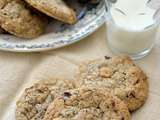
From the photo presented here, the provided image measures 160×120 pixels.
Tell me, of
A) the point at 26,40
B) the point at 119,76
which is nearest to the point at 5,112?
the point at 26,40

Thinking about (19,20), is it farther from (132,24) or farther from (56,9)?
(132,24)

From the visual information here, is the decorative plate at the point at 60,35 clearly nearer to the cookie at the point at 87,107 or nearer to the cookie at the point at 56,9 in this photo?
the cookie at the point at 56,9

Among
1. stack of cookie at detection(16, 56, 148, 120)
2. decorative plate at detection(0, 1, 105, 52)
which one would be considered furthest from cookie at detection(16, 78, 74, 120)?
decorative plate at detection(0, 1, 105, 52)

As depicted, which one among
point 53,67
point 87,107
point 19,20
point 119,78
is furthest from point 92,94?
point 19,20

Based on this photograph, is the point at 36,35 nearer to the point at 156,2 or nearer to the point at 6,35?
the point at 6,35

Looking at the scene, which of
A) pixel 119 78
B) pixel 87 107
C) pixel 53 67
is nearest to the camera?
pixel 87 107

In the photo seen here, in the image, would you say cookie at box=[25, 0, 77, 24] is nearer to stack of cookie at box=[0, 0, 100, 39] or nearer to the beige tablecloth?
stack of cookie at box=[0, 0, 100, 39]

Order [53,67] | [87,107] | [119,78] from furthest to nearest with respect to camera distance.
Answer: [53,67], [119,78], [87,107]
